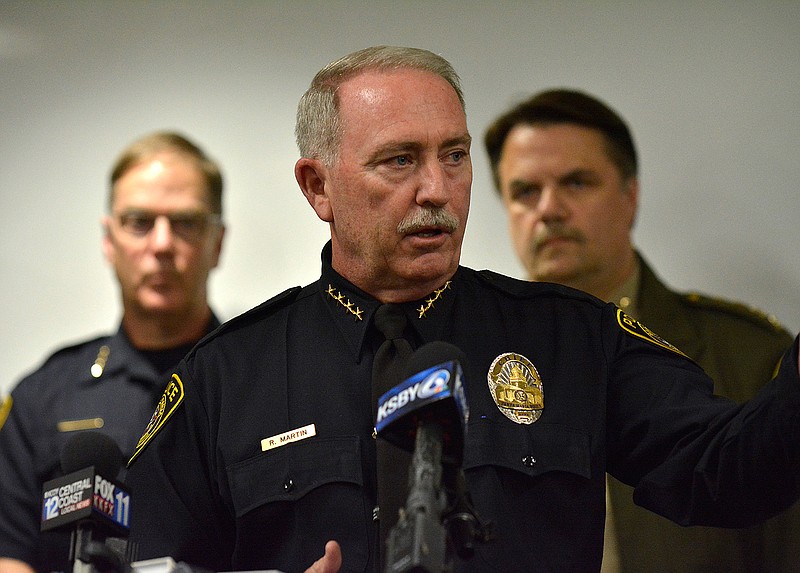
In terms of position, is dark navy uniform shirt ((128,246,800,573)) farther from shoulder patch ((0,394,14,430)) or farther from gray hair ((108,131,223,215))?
gray hair ((108,131,223,215))

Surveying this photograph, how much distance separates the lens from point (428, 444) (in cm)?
121

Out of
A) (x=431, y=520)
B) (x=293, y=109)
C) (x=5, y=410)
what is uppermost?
(x=293, y=109)

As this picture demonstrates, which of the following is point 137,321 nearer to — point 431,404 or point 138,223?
point 138,223

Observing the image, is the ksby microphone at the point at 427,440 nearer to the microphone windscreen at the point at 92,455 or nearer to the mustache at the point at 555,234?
the microphone windscreen at the point at 92,455

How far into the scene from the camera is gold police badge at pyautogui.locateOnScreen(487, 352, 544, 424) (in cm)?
182

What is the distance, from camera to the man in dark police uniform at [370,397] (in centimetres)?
175

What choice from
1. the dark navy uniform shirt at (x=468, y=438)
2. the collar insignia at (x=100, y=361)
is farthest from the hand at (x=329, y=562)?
the collar insignia at (x=100, y=361)

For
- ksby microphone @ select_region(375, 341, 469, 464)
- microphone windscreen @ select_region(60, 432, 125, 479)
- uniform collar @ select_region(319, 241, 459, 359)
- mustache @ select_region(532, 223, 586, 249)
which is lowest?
ksby microphone @ select_region(375, 341, 469, 464)

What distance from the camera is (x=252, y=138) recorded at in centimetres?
404

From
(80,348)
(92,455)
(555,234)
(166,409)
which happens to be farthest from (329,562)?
(80,348)

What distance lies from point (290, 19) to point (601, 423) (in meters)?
2.60

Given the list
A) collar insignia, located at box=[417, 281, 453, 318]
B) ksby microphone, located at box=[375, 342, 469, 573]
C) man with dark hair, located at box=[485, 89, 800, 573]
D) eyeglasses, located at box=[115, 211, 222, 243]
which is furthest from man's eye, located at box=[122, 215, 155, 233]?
ksby microphone, located at box=[375, 342, 469, 573]

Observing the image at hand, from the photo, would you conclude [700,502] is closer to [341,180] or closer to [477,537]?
[477,537]

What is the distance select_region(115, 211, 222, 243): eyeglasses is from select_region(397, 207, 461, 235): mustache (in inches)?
67.7
